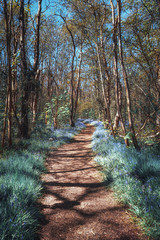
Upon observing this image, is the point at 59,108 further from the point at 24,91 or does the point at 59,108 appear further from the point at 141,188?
the point at 141,188

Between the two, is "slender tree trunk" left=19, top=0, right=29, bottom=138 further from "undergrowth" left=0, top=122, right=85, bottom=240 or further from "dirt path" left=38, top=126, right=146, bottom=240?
"dirt path" left=38, top=126, right=146, bottom=240

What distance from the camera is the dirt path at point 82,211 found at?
6.08 feet

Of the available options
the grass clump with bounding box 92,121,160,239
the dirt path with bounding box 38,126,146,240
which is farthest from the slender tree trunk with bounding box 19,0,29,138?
the grass clump with bounding box 92,121,160,239

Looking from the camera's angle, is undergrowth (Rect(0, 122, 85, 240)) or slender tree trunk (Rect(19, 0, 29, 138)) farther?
slender tree trunk (Rect(19, 0, 29, 138))

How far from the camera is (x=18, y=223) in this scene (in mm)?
1657

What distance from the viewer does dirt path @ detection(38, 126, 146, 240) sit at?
1854 mm

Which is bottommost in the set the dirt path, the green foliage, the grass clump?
the dirt path

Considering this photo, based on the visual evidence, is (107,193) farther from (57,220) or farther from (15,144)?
(15,144)

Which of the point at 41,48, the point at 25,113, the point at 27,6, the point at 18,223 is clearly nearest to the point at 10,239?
the point at 18,223

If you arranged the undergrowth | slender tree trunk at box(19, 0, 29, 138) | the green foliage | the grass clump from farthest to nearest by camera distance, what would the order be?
1. the green foliage
2. slender tree trunk at box(19, 0, 29, 138)
3. the grass clump
4. the undergrowth

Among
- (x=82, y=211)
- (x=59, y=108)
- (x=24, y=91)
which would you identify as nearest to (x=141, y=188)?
(x=82, y=211)

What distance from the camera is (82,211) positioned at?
2.35 meters

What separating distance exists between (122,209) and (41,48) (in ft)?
49.5

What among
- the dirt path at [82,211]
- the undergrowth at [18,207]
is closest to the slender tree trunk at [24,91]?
the undergrowth at [18,207]
